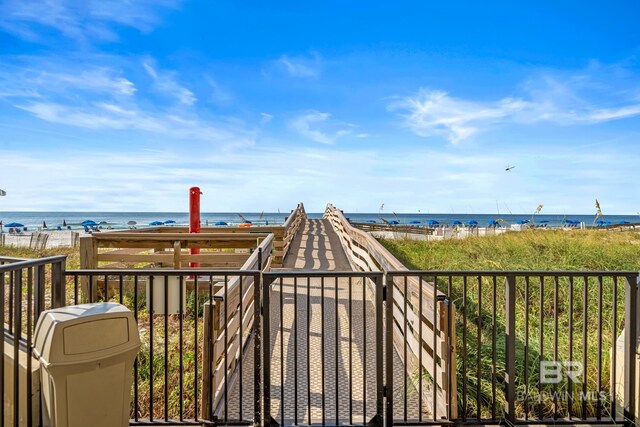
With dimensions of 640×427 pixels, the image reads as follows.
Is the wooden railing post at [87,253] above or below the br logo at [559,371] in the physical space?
above

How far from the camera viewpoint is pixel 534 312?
529 centimetres

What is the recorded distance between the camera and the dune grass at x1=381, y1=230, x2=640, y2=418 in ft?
9.87

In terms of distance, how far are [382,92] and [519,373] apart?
12996 millimetres

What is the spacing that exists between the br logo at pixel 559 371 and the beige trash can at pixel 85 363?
10.8ft

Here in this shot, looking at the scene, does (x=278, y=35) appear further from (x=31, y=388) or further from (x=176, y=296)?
(x=31, y=388)

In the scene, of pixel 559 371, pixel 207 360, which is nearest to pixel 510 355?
pixel 559 371

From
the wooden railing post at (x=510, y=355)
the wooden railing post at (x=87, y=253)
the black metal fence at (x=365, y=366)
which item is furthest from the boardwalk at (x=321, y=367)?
the wooden railing post at (x=87, y=253)

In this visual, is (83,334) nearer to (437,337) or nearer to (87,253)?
(437,337)

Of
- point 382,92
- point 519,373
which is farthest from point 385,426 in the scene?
point 382,92

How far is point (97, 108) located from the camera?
58.4 feet

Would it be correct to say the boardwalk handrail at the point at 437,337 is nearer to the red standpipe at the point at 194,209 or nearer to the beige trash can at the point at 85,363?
the beige trash can at the point at 85,363

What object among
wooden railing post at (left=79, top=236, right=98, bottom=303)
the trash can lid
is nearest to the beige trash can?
the trash can lid

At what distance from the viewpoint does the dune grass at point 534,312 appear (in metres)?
3.01

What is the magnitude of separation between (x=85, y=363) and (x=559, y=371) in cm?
371
